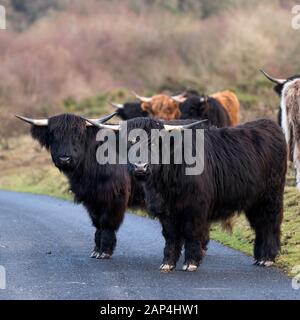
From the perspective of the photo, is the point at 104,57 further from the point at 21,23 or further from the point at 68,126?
the point at 68,126

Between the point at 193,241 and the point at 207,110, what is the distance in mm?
9796

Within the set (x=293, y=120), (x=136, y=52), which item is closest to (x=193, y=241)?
(x=293, y=120)

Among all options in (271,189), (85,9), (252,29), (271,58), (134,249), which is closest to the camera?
(271,189)

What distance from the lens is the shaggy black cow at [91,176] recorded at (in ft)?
39.1

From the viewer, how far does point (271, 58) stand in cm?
3528

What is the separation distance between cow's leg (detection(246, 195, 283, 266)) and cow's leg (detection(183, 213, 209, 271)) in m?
0.74

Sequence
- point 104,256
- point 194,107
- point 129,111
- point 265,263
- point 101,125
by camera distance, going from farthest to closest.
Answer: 1. point 129,111
2. point 194,107
3. point 101,125
4. point 104,256
5. point 265,263

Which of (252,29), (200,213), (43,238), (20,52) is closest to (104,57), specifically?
(20,52)

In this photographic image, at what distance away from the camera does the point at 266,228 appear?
11.3m

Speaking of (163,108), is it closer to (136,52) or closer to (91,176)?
(91,176)

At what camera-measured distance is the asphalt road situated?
361 inches

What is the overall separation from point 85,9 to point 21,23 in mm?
3478

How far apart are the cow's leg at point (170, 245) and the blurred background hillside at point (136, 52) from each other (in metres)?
20.3

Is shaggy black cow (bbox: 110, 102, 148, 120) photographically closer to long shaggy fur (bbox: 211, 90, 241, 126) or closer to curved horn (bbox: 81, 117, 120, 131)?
long shaggy fur (bbox: 211, 90, 241, 126)
